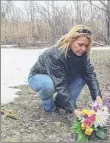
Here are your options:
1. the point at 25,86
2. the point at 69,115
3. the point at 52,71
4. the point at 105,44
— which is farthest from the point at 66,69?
the point at 105,44

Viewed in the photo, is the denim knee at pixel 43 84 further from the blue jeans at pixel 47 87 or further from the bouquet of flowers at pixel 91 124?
the bouquet of flowers at pixel 91 124

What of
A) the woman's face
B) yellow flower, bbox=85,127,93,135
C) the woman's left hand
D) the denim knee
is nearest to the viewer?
yellow flower, bbox=85,127,93,135

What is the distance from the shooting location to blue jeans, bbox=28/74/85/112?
12.6ft

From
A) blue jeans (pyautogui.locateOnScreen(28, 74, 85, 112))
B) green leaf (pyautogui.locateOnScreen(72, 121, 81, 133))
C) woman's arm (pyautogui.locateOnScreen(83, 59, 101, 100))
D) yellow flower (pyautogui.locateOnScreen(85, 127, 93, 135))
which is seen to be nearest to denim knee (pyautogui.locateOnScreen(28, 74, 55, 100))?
blue jeans (pyautogui.locateOnScreen(28, 74, 85, 112))

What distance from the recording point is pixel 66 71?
12.7 feet

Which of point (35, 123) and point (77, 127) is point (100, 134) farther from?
point (35, 123)

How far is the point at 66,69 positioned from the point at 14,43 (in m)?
9.60

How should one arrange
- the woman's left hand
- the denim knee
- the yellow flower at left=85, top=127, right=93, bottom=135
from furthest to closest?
1. the denim knee
2. the woman's left hand
3. the yellow flower at left=85, top=127, right=93, bottom=135

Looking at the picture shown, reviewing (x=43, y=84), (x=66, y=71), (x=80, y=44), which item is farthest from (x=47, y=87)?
(x=80, y=44)

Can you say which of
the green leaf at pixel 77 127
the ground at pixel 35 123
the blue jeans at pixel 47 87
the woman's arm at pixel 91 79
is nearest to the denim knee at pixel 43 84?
the blue jeans at pixel 47 87

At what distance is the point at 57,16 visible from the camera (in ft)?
44.3

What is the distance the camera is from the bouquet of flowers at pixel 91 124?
3363 millimetres

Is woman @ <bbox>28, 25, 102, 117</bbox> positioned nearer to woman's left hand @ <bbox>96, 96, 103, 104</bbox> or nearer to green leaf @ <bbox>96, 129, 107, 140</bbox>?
woman's left hand @ <bbox>96, 96, 103, 104</bbox>

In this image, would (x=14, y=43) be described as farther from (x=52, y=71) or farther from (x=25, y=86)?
(x=52, y=71)
